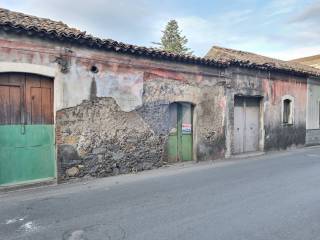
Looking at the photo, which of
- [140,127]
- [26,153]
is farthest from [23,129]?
[140,127]

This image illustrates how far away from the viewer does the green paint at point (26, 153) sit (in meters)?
7.07

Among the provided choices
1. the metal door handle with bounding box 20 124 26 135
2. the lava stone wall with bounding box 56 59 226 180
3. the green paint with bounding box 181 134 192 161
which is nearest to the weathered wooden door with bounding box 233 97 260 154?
the lava stone wall with bounding box 56 59 226 180

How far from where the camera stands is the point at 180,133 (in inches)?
414

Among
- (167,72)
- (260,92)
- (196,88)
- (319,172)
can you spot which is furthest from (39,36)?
(260,92)

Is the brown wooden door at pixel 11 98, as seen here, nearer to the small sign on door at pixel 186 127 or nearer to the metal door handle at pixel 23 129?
the metal door handle at pixel 23 129

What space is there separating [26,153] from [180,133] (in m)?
5.05

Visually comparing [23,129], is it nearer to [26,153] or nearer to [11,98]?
[26,153]

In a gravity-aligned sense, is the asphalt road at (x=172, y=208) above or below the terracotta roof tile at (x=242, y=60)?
below

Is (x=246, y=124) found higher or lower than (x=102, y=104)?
lower

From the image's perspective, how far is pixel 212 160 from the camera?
443 inches

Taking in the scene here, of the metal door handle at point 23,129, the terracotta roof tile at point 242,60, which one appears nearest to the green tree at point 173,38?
the terracotta roof tile at point 242,60

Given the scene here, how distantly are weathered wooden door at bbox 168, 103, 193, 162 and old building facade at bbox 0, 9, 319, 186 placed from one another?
1.4 inches

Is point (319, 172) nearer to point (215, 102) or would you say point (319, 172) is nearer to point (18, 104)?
point (215, 102)

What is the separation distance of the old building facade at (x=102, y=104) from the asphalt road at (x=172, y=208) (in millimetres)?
840
